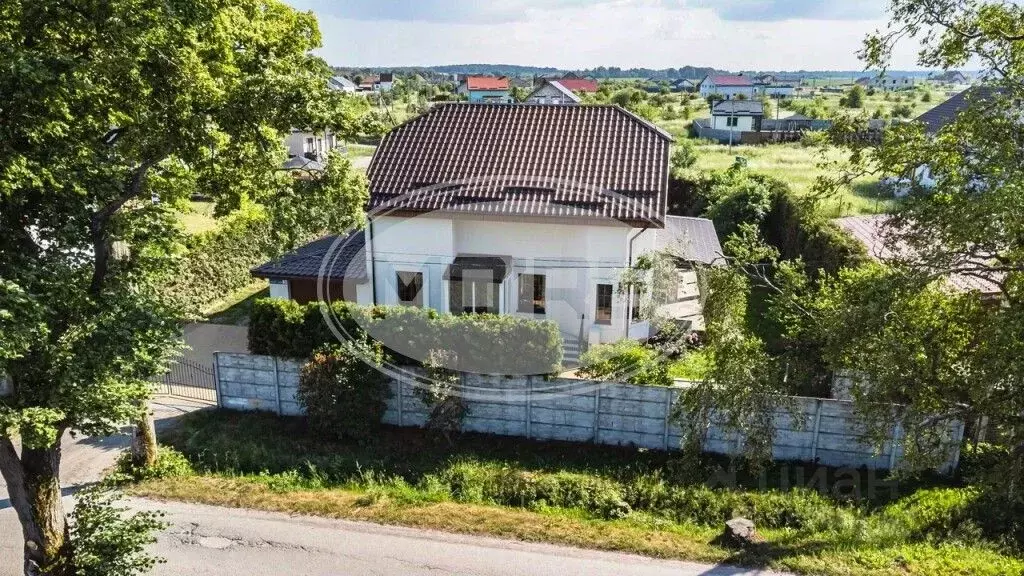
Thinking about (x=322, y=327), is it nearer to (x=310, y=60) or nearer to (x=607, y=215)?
(x=310, y=60)

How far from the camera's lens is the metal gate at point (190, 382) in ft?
53.9

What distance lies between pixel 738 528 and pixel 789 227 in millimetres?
18219

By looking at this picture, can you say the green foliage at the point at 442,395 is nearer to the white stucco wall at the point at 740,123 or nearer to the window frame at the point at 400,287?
the window frame at the point at 400,287

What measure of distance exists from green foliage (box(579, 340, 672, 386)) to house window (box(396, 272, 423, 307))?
5.38 metres

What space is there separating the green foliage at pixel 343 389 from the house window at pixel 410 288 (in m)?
4.53

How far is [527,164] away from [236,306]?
10819mm

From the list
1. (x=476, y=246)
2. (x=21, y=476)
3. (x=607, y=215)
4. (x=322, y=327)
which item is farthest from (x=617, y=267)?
(x=21, y=476)

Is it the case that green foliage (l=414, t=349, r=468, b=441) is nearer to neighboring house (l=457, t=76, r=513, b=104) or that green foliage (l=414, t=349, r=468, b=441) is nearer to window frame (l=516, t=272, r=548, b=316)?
window frame (l=516, t=272, r=548, b=316)

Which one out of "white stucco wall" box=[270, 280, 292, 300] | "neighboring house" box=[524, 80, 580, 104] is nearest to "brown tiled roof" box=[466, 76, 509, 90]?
"neighboring house" box=[524, 80, 580, 104]

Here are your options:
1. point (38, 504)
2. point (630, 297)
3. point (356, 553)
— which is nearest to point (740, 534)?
point (356, 553)

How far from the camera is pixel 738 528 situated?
10.9m

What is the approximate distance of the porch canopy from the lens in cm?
1775

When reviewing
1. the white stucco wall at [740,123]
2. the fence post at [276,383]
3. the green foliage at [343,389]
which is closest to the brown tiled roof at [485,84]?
the white stucco wall at [740,123]

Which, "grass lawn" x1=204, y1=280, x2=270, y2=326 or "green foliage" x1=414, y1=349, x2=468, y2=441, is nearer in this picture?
"green foliage" x1=414, y1=349, x2=468, y2=441
